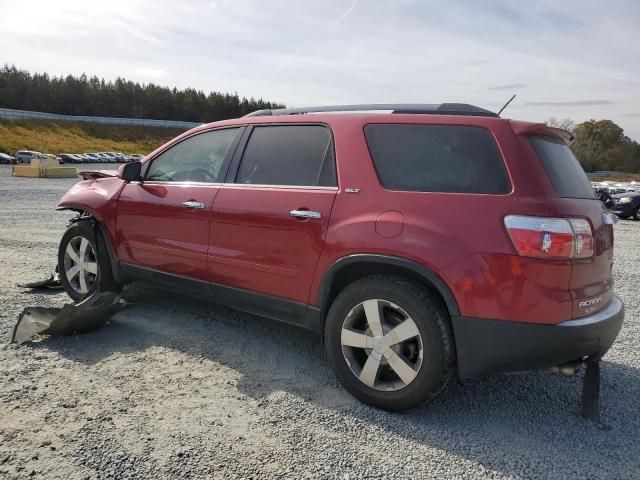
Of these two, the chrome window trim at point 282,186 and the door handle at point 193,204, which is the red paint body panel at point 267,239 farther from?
the door handle at point 193,204

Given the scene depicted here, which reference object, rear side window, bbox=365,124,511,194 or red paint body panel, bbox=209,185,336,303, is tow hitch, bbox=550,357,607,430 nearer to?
rear side window, bbox=365,124,511,194

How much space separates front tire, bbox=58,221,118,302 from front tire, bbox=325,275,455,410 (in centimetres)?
257

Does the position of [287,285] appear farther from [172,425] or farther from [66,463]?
[66,463]

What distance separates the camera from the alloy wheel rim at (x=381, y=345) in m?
2.84

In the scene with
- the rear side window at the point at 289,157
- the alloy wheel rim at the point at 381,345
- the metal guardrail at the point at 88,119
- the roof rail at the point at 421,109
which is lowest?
the alloy wheel rim at the point at 381,345

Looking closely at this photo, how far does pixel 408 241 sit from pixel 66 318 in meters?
2.72

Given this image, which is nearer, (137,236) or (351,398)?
(351,398)

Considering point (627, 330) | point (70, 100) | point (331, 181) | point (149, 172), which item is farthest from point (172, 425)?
point (70, 100)

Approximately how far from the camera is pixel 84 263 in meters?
4.79

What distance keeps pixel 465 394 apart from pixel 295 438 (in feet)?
4.11

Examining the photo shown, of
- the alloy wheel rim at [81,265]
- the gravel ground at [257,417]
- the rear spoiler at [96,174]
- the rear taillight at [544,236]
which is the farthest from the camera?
the rear spoiler at [96,174]

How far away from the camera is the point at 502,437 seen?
276 centimetres

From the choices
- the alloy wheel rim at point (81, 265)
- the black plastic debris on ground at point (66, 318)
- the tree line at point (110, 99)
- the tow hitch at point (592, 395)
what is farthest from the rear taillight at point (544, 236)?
the tree line at point (110, 99)

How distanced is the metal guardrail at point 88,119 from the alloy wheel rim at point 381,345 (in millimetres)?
82628
